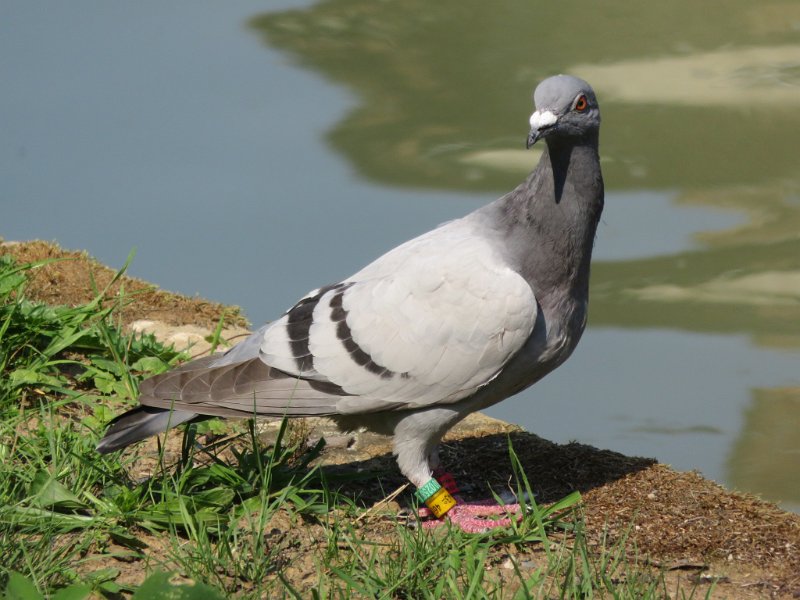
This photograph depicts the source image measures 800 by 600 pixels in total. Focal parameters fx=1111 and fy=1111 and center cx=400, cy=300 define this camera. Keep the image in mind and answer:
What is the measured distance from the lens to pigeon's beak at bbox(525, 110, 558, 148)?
5.01 metres

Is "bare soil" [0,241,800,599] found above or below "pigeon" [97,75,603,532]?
below

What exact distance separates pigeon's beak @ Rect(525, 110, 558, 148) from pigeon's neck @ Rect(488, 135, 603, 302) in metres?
0.23

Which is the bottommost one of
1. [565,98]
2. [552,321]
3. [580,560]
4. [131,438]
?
[580,560]

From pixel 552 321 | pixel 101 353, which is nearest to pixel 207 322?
pixel 101 353

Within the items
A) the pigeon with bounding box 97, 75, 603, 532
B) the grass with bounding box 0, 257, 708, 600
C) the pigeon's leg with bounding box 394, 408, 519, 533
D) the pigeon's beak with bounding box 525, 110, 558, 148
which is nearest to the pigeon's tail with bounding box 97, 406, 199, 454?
the pigeon with bounding box 97, 75, 603, 532

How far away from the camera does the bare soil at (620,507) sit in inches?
199

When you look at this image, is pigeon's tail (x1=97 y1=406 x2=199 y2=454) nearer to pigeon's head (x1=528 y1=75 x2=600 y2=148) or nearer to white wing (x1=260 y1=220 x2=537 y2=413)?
white wing (x1=260 y1=220 x2=537 y2=413)

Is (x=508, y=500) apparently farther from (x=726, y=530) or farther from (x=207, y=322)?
(x=207, y=322)

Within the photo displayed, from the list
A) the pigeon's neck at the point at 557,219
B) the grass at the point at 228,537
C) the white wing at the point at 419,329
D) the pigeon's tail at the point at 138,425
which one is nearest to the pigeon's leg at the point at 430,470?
the white wing at the point at 419,329

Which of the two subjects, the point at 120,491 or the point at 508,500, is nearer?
the point at 120,491

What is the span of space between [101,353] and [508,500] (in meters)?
2.52

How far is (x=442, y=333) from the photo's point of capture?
5219 mm

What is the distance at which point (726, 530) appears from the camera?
217 inches

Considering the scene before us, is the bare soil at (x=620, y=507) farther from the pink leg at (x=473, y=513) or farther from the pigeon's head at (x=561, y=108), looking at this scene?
the pigeon's head at (x=561, y=108)
